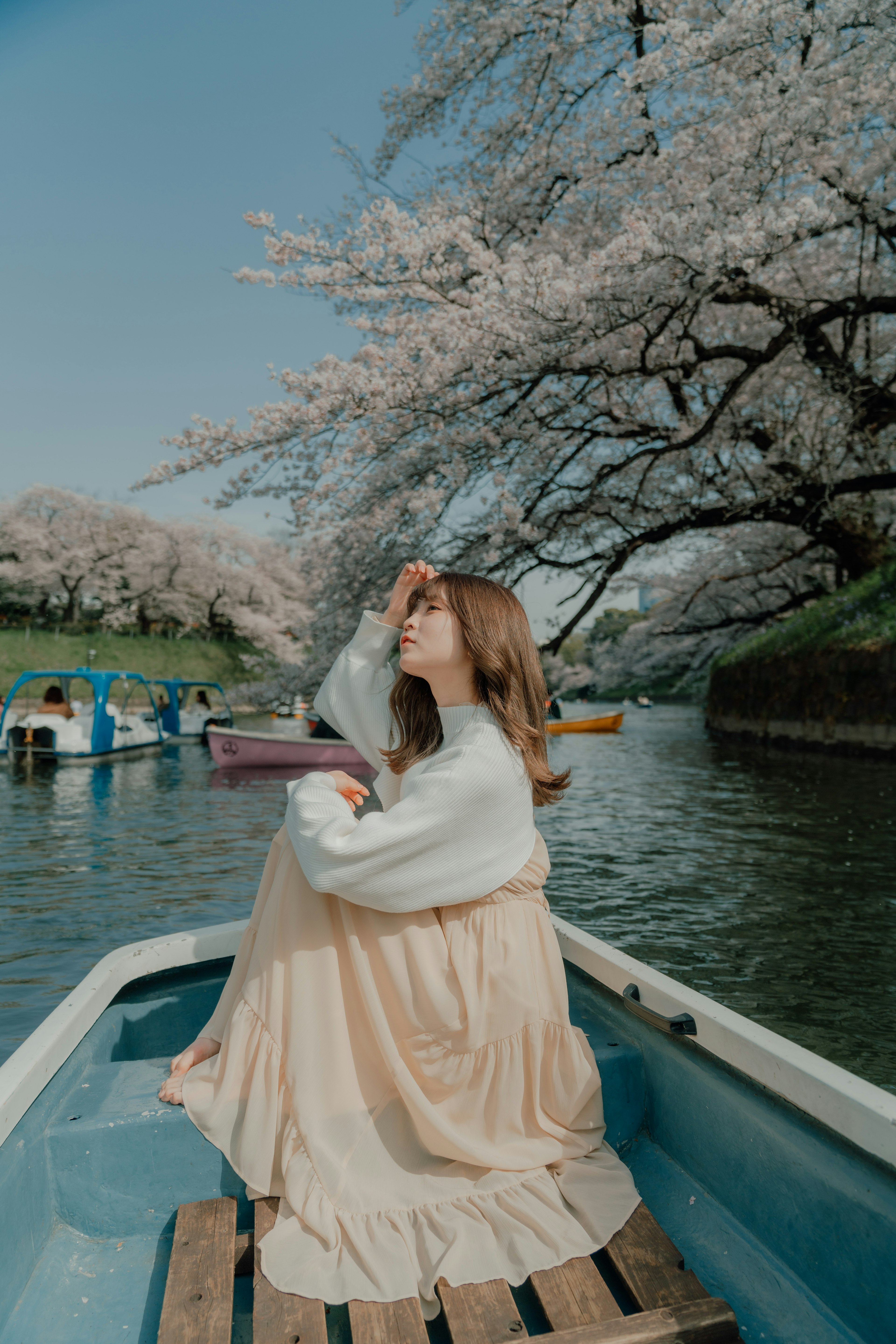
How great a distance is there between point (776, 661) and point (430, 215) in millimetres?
10720

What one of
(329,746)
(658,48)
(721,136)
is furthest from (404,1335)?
(329,746)

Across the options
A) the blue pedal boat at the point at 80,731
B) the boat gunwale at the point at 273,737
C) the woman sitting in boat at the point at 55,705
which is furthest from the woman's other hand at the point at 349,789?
the woman sitting in boat at the point at 55,705

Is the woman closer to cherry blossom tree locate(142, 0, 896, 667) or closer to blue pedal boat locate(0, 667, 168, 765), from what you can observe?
cherry blossom tree locate(142, 0, 896, 667)

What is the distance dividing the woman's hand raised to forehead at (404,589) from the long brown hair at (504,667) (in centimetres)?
9

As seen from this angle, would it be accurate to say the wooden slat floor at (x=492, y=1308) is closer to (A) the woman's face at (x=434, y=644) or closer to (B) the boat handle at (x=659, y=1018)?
(B) the boat handle at (x=659, y=1018)

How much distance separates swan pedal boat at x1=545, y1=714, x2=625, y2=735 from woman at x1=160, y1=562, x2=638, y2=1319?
20.4 meters

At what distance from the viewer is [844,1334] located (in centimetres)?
126

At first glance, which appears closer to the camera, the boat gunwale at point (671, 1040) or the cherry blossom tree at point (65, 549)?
the boat gunwale at point (671, 1040)

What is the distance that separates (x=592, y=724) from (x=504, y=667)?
21.3m

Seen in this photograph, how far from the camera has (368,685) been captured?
207 centimetres

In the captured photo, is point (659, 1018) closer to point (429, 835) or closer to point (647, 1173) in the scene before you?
point (647, 1173)

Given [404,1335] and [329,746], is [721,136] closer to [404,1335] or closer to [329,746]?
[404,1335]

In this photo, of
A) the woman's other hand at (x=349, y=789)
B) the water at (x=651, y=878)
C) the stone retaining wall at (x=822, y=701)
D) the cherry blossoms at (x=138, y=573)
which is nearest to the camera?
the woman's other hand at (x=349, y=789)

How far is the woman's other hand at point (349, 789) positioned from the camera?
5.69 ft
